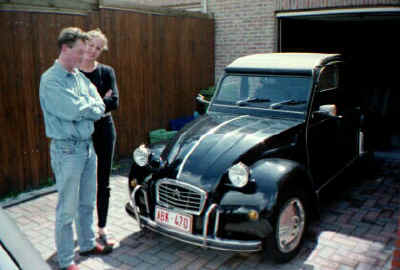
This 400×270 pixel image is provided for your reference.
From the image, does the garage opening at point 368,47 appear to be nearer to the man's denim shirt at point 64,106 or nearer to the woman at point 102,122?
the woman at point 102,122

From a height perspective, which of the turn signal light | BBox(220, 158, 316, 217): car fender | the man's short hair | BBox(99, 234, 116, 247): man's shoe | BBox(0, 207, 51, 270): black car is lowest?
BBox(99, 234, 116, 247): man's shoe

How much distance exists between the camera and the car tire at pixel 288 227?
346cm

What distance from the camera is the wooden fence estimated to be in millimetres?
5512

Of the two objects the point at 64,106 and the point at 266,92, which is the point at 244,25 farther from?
the point at 64,106

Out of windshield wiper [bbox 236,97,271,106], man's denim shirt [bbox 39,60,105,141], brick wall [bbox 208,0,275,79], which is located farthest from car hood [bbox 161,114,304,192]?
brick wall [bbox 208,0,275,79]

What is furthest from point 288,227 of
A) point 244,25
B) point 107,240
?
point 244,25

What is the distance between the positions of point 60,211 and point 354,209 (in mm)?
3651

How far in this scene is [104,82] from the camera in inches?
160

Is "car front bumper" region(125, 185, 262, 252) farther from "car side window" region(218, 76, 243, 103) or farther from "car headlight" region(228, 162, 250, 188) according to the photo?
"car side window" region(218, 76, 243, 103)

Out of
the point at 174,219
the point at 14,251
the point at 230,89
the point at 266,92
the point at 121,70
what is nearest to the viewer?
the point at 14,251

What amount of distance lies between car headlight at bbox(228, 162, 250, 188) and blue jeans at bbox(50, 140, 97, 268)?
133 centimetres

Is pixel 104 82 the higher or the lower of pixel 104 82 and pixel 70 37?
the lower

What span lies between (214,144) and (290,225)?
3.63ft

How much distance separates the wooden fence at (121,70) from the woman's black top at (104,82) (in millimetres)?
2197
